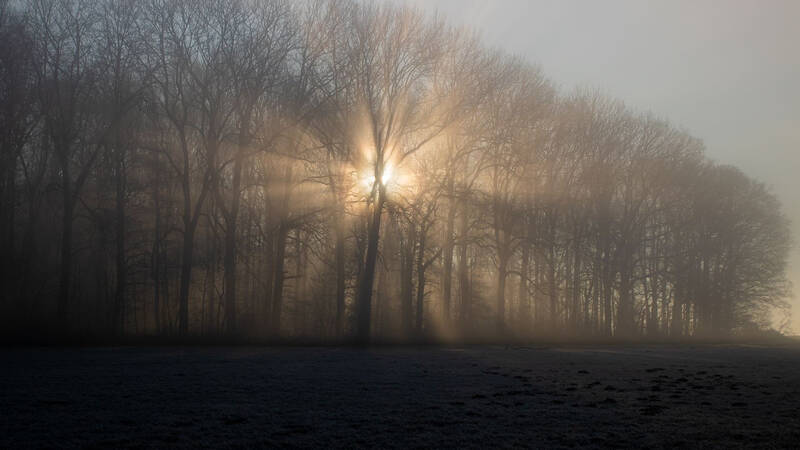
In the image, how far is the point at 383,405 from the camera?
10508mm

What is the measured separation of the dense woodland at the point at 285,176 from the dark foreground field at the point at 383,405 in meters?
15.0

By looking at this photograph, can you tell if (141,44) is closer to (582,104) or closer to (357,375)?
(357,375)

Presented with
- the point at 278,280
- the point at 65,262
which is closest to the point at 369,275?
the point at 278,280

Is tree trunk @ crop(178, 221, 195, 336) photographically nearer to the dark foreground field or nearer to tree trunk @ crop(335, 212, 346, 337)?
tree trunk @ crop(335, 212, 346, 337)

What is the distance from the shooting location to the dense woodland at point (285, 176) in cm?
3052

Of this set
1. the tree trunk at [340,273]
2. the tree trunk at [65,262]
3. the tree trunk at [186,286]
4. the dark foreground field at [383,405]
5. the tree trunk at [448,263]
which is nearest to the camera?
the dark foreground field at [383,405]

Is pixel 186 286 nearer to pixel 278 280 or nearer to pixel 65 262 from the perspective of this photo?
pixel 278 280

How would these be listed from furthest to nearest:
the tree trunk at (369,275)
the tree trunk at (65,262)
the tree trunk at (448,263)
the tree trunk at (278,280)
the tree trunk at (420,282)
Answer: the tree trunk at (448,263)
the tree trunk at (420,282)
the tree trunk at (278,280)
the tree trunk at (369,275)
the tree trunk at (65,262)

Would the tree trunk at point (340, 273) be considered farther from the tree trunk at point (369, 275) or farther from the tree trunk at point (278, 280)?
the tree trunk at point (278, 280)

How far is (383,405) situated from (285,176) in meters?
25.3

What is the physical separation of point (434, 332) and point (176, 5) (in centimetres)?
2294

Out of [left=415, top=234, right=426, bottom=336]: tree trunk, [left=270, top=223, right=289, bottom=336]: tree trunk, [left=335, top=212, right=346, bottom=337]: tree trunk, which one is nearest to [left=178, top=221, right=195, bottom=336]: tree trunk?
[left=270, top=223, right=289, bottom=336]: tree trunk

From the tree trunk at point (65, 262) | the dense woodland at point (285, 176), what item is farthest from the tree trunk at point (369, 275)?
the tree trunk at point (65, 262)

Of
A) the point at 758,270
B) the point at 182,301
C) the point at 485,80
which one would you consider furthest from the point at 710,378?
the point at 758,270
